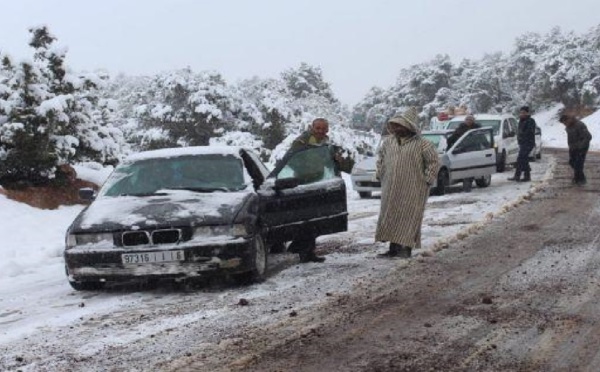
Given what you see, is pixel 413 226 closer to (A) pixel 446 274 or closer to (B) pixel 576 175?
(A) pixel 446 274

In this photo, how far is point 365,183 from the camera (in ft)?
51.2

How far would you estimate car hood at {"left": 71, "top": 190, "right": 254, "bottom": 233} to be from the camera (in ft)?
20.9

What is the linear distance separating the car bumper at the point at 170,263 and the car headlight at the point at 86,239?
3.4 inches

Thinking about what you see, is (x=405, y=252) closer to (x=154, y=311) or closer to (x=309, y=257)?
(x=309, y=257)

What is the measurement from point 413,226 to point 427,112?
61.7 meters

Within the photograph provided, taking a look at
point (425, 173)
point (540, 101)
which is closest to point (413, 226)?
point (425, 173)

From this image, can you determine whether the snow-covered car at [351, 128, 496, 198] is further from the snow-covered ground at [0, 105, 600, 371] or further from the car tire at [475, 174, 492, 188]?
the snow-covered ground at [0, 105, 600, 371]

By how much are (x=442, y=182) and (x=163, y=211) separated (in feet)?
32.9

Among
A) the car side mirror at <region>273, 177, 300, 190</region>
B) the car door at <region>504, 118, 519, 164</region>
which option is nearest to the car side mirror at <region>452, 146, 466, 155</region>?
the car door at <region>504, 118, 519, 164</region>

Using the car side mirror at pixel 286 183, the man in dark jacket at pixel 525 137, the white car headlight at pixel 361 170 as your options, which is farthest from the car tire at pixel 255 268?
the man in dark jacket at pixel 525 137

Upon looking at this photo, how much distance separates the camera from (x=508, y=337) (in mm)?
4566

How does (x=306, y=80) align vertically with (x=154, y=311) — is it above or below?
above

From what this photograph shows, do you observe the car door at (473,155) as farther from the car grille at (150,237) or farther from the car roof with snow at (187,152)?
the car grille at (150,237)

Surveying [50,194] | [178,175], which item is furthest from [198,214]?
[50,194]
